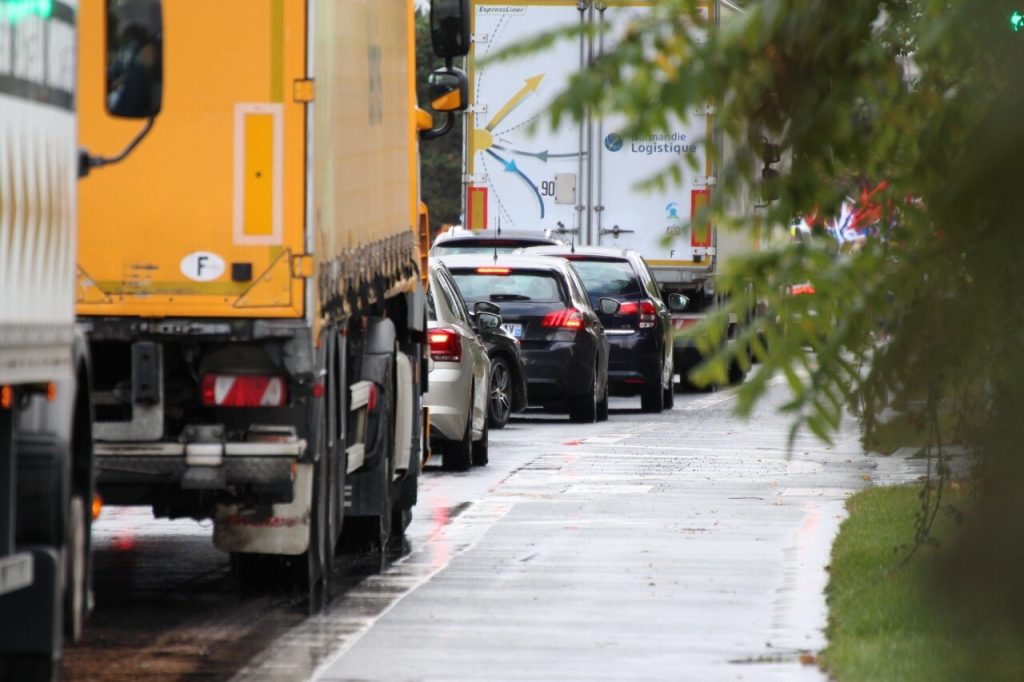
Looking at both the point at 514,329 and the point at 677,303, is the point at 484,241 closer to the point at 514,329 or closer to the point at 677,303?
the point at 514,329

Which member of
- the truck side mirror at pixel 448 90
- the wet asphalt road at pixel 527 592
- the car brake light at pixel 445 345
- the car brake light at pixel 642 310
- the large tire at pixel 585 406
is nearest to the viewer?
the wet asphalt road at pixel 527 592

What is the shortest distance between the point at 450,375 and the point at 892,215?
1394 centimetres

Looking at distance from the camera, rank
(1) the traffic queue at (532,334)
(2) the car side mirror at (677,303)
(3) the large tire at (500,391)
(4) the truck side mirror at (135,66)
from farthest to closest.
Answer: (2) the car side mirror at (677,303) < (3) the large tire at (500,391) < (1) the traffic queue at (532,334) < (4) the truck side mirror at (135,66)

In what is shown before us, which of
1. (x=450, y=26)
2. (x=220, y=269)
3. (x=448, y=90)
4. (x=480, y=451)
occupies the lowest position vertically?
(x=480, y=451)

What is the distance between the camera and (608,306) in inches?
1046

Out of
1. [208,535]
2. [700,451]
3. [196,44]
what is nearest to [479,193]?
[700,451]

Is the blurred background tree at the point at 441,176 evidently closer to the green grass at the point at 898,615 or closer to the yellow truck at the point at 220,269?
the green grass at the point at 898,615

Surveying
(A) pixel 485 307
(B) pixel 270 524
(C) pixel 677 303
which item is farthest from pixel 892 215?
(C) pixel 677 303

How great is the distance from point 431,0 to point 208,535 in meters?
3.61

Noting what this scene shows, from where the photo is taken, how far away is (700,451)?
20.8m

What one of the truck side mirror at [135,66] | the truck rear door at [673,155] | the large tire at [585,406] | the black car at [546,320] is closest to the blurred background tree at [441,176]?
the large tire at [585,406]

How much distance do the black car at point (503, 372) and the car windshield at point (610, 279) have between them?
12.7ft

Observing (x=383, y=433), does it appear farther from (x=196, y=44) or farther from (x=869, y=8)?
(x=869, y=8)

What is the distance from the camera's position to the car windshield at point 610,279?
27250 millimetres
